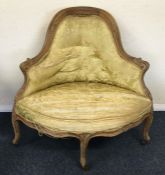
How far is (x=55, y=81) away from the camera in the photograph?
7.11 ft

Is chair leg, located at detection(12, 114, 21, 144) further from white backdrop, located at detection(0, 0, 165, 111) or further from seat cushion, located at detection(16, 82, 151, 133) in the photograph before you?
white backdrop, located at detection(0, 0, 165, 111)

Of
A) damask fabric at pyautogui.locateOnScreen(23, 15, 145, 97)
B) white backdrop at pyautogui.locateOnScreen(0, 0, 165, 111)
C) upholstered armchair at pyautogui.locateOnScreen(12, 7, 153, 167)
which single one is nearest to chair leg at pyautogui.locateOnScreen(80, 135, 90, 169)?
upholstered armchair at pyautogui.locateOnScreen(12, 7, 153, 167)

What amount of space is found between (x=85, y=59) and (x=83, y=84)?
0.18m

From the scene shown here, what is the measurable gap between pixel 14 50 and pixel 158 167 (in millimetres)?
1302

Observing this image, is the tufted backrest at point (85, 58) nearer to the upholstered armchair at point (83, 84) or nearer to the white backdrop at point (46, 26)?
the upholstered armchair at point (83, 84)

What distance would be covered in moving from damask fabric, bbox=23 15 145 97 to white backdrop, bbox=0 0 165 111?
7.0 inches

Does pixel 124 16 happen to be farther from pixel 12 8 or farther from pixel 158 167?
pixel 158 167

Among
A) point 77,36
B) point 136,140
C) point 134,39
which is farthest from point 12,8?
point 136,140

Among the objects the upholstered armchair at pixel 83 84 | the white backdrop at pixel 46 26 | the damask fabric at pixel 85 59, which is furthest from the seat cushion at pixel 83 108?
the white backdrop at pixel 46 26

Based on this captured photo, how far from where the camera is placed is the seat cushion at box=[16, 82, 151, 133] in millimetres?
1842

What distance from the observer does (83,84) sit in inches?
85.4

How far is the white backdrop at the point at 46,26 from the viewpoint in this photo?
2.18m

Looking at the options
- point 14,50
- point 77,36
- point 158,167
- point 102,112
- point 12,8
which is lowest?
point 158,167

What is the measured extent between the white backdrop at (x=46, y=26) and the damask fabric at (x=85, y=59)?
0.18m
